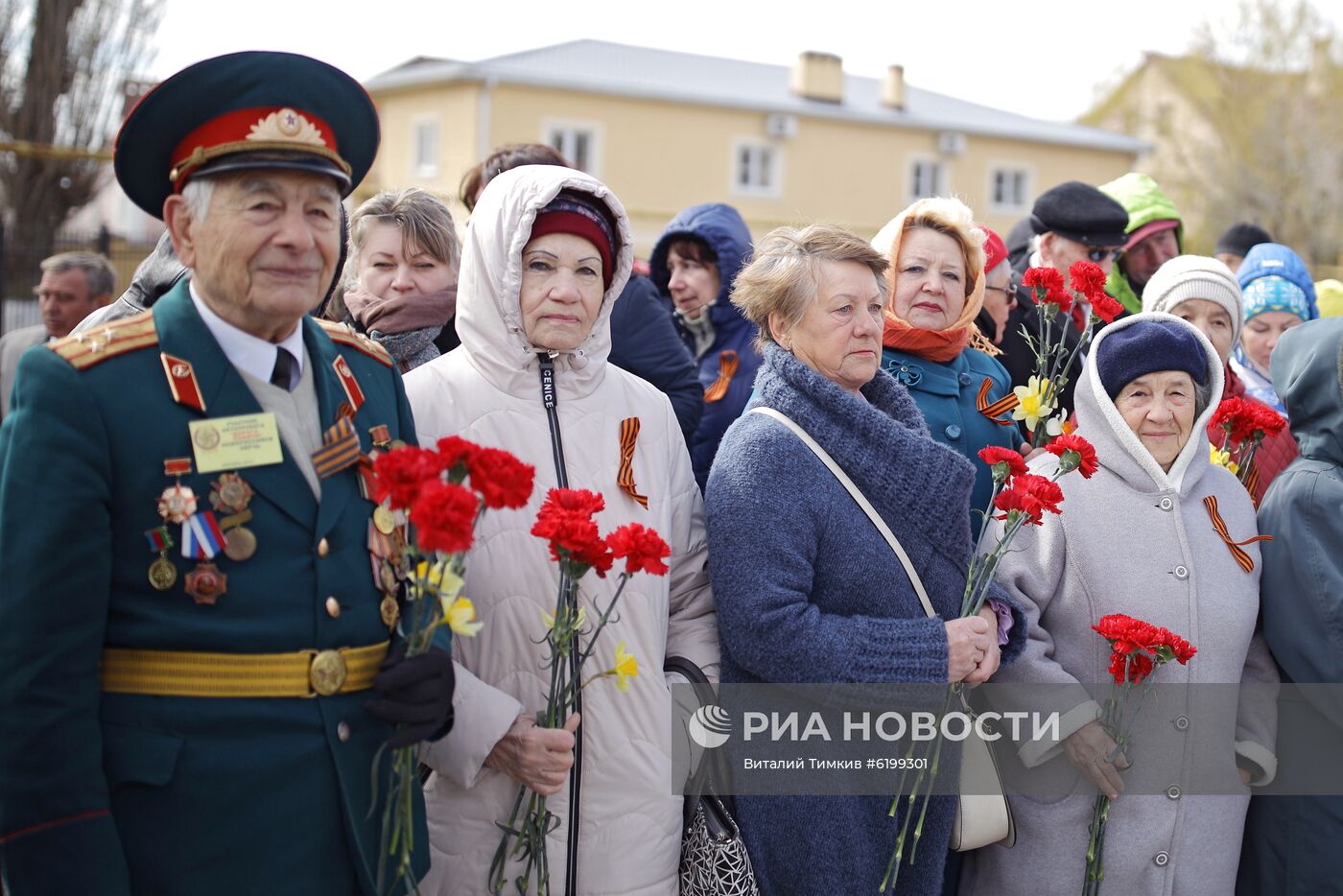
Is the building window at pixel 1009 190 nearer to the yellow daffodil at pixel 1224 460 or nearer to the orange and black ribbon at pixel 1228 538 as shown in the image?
the yellow daffodil at pixel 1224 460

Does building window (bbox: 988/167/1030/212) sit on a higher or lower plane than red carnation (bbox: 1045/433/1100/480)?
higher

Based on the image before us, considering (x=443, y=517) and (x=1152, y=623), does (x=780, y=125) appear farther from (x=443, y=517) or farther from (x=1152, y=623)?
(x=443, y=517)

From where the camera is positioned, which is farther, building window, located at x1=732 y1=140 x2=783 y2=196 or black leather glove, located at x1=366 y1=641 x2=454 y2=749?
building window, located at x1=732 y1=140 x2=783 y2=196

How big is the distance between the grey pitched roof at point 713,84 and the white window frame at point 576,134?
0.76 metres

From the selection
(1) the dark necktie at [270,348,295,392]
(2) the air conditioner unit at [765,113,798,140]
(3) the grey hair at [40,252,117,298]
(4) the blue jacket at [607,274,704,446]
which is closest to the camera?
(1) the dark necktie at [270,348,295,392]

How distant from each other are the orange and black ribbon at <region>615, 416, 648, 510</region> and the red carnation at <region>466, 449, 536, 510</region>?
789 mm

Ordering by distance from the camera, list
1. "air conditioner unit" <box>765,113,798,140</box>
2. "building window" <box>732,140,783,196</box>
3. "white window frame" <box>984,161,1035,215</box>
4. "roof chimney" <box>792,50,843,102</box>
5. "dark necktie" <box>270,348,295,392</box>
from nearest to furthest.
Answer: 1. "dark necktie" <box>270,348,295,392</box>
2. "air conditioner unit" <box>765,113,798,140</box>
3. "building window" <box>732,140,783,196</box>
4. "roof chimney" <box>792,50,843,102</box>
5. "white window frame" <box>984,161,1035,215</box>

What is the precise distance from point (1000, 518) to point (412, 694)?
5.31 ft

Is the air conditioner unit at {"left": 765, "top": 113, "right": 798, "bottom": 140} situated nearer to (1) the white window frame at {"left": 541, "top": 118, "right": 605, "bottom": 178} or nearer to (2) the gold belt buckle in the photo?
(1) the white window frame at {"left": 541, "top": 118, "right": 605, "bottom": 178}

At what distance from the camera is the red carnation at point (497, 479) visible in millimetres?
2070

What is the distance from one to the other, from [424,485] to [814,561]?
132 centimetres

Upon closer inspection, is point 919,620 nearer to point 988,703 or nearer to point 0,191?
→ point 988,703

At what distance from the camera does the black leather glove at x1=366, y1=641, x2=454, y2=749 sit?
2.22 metres

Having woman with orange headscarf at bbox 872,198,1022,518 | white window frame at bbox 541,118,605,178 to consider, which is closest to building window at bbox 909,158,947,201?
white window frame at bbox 541,118,605,178
